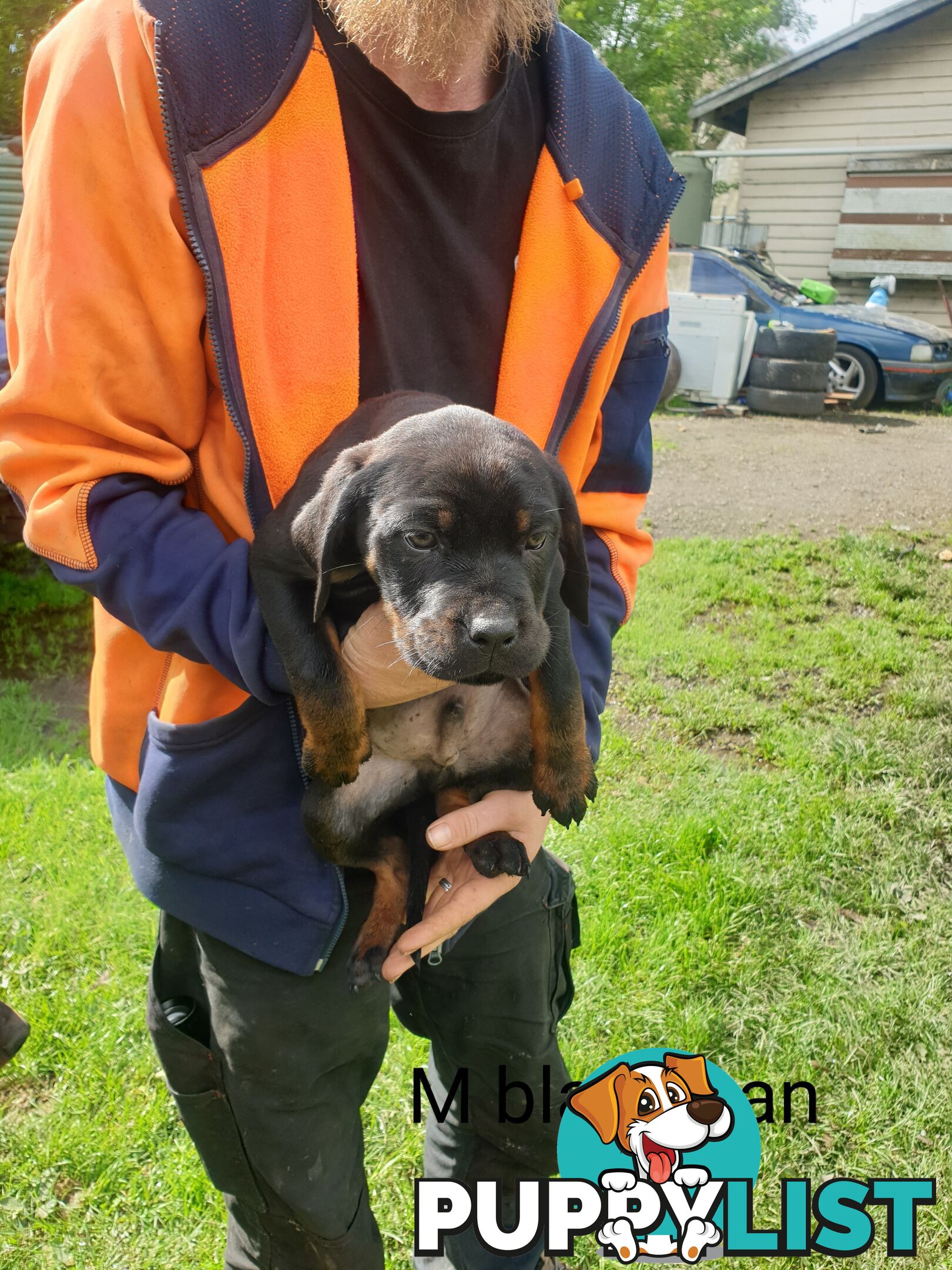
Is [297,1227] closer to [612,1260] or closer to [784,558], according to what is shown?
[612,1260]

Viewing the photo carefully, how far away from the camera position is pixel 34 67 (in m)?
1.73

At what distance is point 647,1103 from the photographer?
2703mm

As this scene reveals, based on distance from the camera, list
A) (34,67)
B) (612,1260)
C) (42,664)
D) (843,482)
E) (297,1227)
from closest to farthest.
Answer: (34,67) → (297,1227) → (612,1260) → (42,664) → (843,482)

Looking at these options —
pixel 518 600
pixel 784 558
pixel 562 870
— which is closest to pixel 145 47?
pixel 518 600

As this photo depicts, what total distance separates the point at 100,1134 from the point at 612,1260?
1.56 metres

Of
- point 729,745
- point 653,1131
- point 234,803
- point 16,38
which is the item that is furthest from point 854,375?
point 234,803

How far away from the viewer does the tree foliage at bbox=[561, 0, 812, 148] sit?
27.8 m

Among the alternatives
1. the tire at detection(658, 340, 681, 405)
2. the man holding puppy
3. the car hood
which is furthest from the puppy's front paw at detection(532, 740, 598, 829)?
the car hood

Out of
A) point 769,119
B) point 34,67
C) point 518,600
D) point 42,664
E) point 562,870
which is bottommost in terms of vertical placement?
point 42,664

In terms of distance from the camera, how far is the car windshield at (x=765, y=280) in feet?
49.1

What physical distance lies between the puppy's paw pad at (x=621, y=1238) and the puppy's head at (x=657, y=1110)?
0.64 ft

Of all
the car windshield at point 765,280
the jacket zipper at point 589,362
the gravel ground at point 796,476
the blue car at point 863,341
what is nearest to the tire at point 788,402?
the gravel ground at point 796,476

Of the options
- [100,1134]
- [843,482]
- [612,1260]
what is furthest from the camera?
[843,482]

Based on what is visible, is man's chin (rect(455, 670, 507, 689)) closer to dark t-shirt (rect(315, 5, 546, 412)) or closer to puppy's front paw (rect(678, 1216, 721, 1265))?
dark t-shirt (rect(315, 5, 546, 412))
